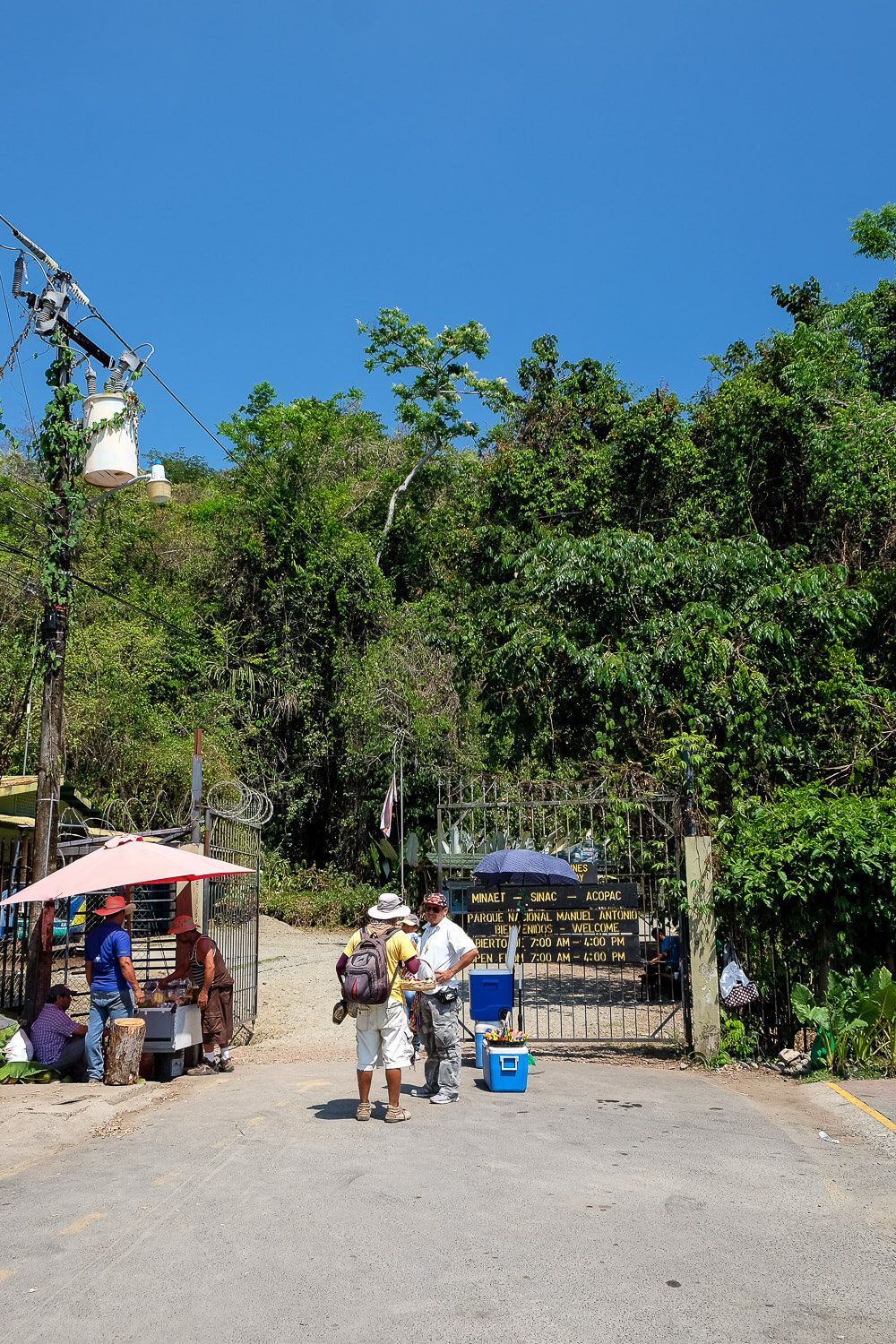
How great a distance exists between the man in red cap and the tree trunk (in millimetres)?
896

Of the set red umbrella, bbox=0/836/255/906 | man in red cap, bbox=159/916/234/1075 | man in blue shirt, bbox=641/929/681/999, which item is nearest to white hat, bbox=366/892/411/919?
red umbrella, bbox=0/836/255/906

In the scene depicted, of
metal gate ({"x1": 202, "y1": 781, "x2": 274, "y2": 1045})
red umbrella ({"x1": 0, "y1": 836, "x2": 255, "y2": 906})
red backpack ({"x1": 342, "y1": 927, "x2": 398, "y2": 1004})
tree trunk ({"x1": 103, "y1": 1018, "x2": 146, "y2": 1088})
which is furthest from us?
metal gate ({"x1": 202, "y1": 781, "x2": 274, "y2": 1045})

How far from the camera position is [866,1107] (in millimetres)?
8992

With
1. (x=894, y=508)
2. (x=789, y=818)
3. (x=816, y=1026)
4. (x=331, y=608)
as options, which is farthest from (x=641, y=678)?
(x=331, y=608)

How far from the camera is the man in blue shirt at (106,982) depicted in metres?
10.2

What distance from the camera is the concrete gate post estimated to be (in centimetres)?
1113

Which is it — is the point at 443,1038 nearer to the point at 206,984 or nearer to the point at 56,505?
the point at 206,984

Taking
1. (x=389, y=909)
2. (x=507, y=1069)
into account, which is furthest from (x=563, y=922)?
(x=389, y=909)

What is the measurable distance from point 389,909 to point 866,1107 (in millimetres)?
4131

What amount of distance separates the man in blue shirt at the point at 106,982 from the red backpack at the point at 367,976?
278cm

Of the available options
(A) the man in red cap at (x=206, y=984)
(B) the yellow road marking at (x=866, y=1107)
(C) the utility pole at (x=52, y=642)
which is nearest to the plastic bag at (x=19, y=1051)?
(C) the utility pole at (x=52, y=642)

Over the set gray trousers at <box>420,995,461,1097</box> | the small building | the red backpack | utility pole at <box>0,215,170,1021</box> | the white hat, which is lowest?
gray trousers at <box>420,995,461,1097</box>

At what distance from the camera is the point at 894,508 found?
1922 cm

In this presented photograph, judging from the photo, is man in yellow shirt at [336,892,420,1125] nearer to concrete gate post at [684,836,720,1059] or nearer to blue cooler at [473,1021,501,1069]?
blue cooler at [473,1021,501,1069]
